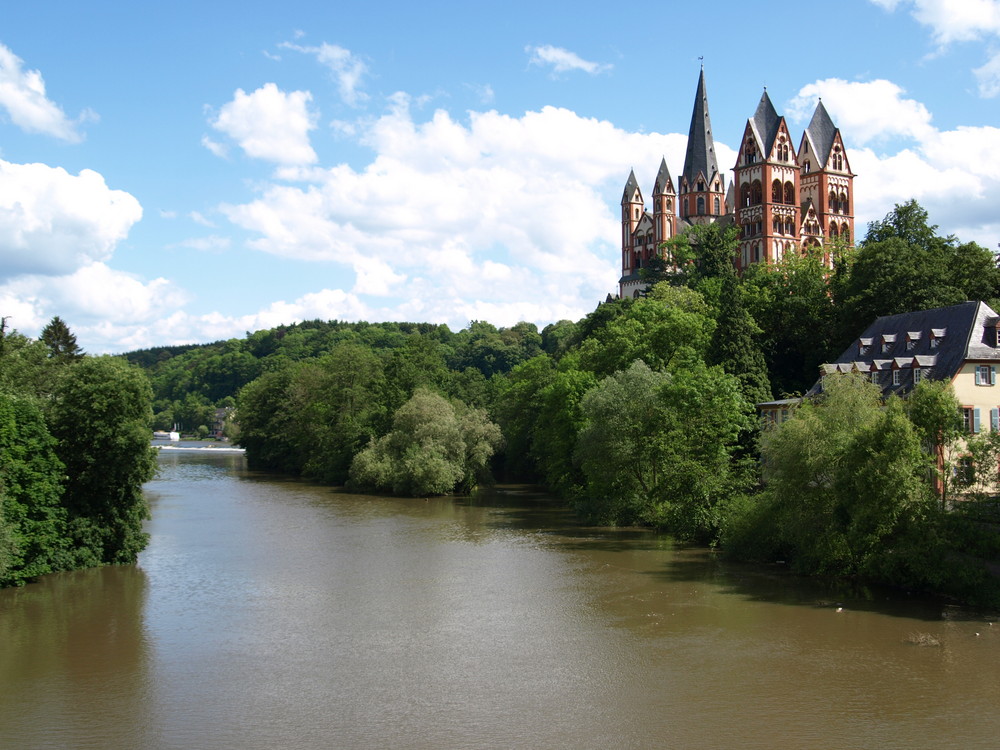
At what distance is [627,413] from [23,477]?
2603cm

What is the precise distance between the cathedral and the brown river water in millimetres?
68717

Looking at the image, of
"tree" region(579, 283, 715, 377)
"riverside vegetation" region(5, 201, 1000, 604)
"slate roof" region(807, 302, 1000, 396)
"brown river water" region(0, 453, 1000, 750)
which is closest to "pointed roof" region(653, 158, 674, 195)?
"riverside vegetation" region(5, 201, 1000, 604)

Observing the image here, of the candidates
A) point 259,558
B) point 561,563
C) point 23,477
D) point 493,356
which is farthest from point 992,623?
point 493,356

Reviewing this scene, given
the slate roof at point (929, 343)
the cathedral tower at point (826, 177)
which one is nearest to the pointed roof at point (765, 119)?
the cathedral tower at point (826, 177)

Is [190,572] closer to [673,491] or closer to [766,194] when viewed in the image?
[673,491]

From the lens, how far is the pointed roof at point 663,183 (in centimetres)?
11544

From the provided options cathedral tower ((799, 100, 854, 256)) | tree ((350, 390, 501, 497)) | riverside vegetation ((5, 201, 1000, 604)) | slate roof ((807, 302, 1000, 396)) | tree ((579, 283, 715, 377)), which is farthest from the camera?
cathedral tower ((799, 100, 854, 256))

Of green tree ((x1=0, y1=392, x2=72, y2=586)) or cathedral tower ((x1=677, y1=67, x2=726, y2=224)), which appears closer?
green tree ((x1=0, y1=392, x2=72, y2=586))

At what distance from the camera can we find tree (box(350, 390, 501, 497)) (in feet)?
201

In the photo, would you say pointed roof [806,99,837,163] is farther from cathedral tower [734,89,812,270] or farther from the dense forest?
→ the dense forest

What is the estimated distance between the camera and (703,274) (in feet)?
241

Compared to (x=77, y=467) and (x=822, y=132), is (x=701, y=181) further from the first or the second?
(x=77, y=467)


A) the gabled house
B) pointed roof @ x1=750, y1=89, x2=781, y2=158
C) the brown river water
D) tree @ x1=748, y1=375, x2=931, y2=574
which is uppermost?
pointed roof @ x1=750, y1=89, x2=781, y2=158

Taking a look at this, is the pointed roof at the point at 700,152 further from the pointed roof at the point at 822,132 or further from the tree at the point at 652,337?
the tree at the point at 652,337
